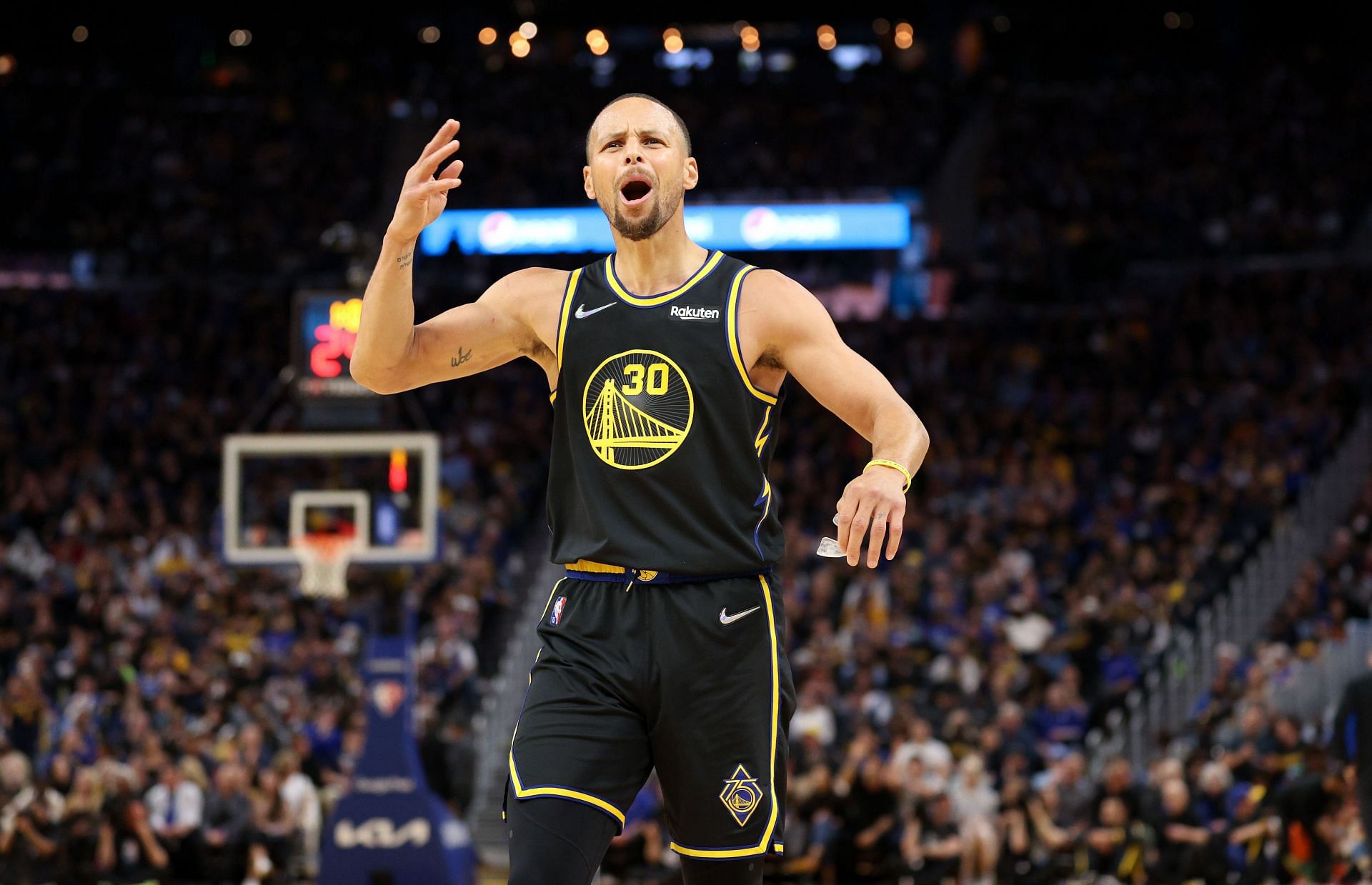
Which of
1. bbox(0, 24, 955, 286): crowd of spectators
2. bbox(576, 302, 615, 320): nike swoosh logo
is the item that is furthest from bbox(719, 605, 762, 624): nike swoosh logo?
bbox(0, 24, 955, 286): crowd of spectators

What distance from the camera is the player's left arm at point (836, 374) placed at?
147 inches

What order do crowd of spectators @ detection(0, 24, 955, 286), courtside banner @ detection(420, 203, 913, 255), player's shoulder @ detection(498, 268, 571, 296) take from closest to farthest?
player's shoulder @ detection(498, 268, 571, 296), courtside banner @ detection(420, 203, 913, 255), crowd of spectators @ detection(0, 24, 955, 286)

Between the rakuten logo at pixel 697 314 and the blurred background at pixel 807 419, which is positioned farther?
the blurred background at pixel 807 419

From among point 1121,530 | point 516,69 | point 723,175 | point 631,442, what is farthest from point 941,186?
point 631,442

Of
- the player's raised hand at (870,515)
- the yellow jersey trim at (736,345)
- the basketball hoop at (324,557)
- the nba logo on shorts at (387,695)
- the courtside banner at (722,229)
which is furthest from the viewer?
the courtside banner at (722,229)

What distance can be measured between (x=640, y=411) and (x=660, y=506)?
0.23 metres

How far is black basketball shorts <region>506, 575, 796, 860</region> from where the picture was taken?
400 centimetres

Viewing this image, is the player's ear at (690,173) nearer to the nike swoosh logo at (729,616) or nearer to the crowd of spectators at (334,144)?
the nike swoosh logo at (729,616)

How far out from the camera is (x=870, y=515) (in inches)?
142

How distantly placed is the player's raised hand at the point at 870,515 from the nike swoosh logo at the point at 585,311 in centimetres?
88

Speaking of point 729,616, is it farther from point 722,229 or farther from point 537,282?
point 722,229

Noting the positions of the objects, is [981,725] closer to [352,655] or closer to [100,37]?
[352,655]

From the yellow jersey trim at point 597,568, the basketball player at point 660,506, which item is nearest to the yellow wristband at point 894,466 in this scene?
the basketball player at point 660,506

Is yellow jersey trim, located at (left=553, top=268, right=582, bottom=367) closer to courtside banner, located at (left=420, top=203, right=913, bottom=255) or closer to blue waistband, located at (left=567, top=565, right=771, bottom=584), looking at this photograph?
blue waistband, located at (left=567, top=565, right=771, bottom=584)
